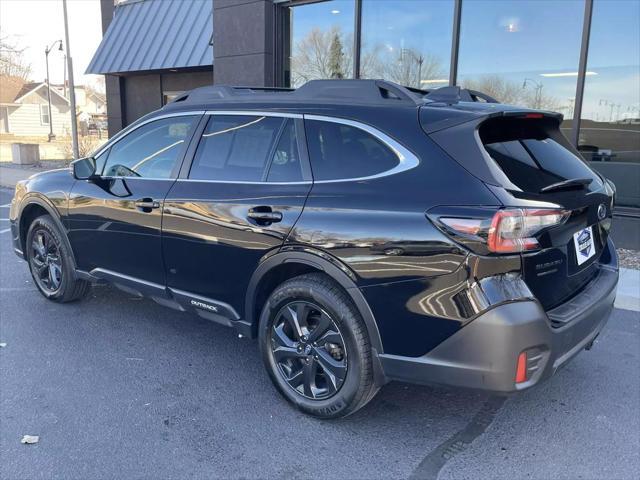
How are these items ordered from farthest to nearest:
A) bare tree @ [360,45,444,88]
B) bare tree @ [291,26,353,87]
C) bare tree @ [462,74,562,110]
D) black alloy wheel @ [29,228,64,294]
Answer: bare tree @ [291,26,353,87] < bare tree @ [360,45,444,88] < bare tree @ [462,74,562,110] < black alloy wheel @ [29,228,64,294]

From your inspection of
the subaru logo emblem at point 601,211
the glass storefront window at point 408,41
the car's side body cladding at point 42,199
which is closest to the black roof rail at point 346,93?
the subaru logo emblem at point 601,211

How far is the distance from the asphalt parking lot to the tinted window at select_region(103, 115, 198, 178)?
131cm

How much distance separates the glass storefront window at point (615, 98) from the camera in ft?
25.6

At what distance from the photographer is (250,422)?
3.12m

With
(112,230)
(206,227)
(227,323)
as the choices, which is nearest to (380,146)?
(206,227)

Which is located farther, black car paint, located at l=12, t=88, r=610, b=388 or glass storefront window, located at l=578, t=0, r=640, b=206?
glass storefront window, located at l=578, t=0, r=640, b=206

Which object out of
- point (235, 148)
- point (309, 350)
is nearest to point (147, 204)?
point (235, 148)

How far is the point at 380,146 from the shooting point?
2869 mm

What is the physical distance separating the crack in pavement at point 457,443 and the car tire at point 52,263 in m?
3.30

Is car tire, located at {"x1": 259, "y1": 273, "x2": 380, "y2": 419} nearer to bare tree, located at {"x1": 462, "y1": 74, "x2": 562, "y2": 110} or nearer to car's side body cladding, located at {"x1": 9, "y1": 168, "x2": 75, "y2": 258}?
car's side body cladding, located at {"x1": 9, "y1": 168, "x2": 75, "y2": 258}

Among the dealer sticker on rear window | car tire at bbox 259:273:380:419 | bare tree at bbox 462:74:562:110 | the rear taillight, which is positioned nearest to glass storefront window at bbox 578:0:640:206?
bare tree at bbox 462:74:562:110

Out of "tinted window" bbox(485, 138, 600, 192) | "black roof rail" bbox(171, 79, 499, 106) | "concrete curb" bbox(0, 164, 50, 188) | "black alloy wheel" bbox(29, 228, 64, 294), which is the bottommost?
"concrete curb" bbox(0, 164, 50, 188)

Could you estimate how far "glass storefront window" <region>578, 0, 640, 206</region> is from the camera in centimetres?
781

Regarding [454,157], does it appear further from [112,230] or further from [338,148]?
[112,230]
